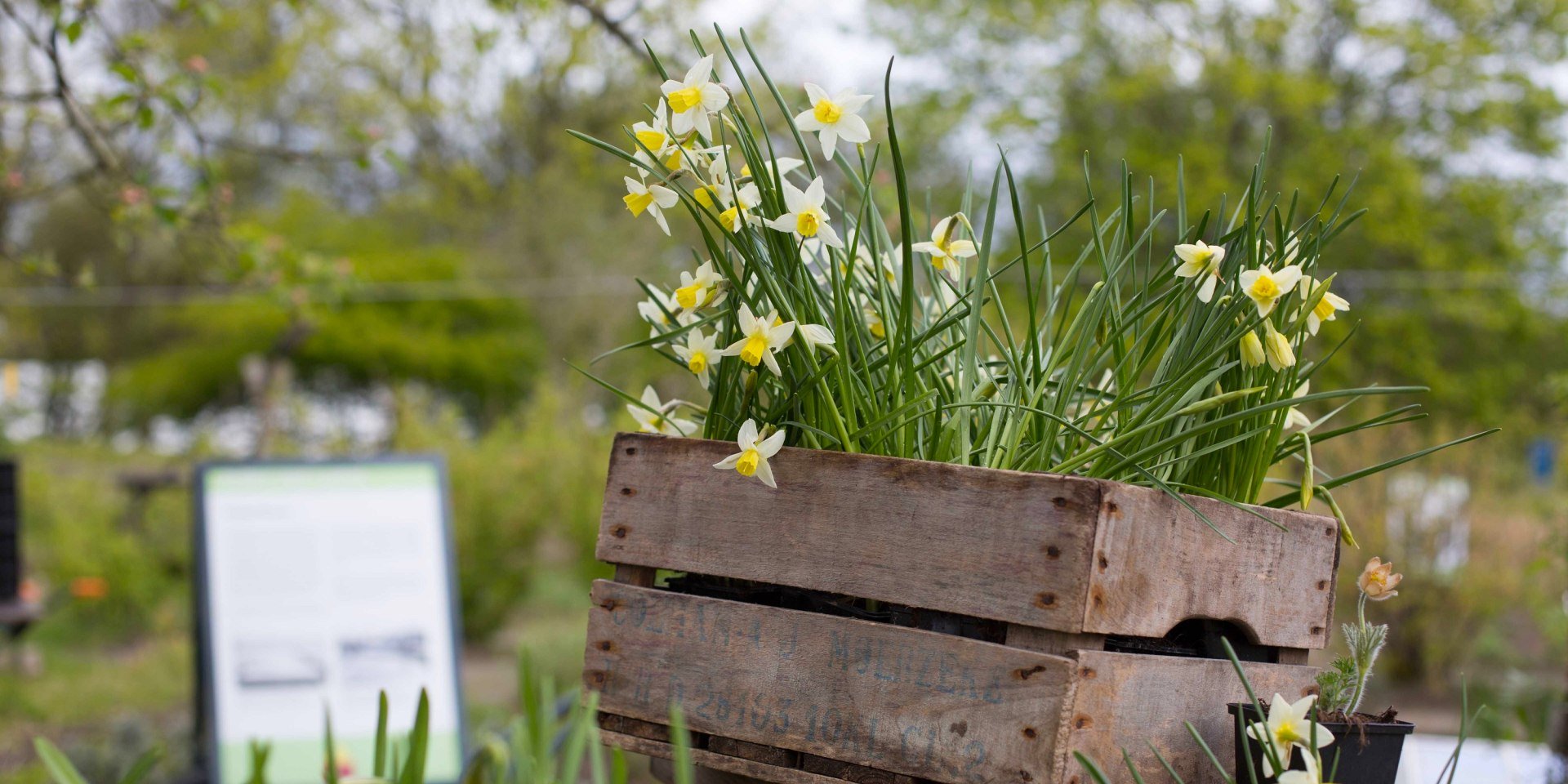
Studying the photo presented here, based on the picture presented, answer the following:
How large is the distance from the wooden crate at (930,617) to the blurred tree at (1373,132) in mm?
13241

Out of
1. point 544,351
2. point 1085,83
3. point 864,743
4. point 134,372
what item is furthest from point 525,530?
point 134,372

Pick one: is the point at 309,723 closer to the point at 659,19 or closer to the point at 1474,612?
the point at 659,19

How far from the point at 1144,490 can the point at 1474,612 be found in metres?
6.49

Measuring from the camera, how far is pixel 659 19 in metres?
3.66

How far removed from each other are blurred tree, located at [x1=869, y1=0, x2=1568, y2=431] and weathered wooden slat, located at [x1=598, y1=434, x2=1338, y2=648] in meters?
13.2

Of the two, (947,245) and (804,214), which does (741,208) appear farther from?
(947,245)

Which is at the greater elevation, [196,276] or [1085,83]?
[1085,83]

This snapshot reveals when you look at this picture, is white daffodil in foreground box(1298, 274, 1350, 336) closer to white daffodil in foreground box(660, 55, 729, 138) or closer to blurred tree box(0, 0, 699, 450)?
white daffodil in foreground box(660, 55, 729, 138)

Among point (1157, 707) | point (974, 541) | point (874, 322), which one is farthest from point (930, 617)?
point (874, 322)

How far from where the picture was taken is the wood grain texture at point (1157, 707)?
860 millimetres

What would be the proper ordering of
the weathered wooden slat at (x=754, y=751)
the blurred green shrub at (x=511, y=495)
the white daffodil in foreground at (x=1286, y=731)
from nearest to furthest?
the white daffodil in foreground at (x=1286, y=731) < the weathered wooden slat at (x=754, y=751) < the blurred green shrub at (x=511, y=495)

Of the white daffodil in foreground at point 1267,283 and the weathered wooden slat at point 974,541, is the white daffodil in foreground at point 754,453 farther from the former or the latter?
the white daffodil in foreground at point 1267,283

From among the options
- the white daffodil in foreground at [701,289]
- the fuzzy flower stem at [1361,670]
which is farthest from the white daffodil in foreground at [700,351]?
the fuzzy flower stem at [1361,670]

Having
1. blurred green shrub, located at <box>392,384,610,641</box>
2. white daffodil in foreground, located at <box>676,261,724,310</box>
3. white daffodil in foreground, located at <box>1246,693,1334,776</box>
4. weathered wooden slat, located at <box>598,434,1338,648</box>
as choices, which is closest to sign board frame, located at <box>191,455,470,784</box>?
weathered wooden slat, located at <box>598,434,1338,648</box>
